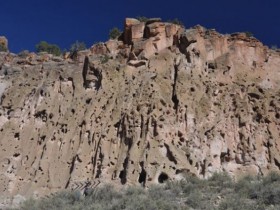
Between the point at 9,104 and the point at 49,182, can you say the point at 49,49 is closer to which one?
the point at 9,104

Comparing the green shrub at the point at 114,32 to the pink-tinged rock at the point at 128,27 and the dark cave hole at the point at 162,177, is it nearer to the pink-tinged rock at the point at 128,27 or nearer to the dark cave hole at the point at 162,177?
the pink-tinged rock at the point at 128,27

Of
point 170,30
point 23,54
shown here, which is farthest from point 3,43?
point 170,30

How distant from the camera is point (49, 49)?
133 ft

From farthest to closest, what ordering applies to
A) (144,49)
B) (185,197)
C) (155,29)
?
(155,29), (144,49), (185,197)

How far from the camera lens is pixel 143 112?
82.2 feet

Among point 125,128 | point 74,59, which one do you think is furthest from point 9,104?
point 125,128

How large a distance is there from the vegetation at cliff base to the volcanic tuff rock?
1.76m

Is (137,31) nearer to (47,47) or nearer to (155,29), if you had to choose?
(155,29)

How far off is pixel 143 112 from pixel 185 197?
6.97 meters

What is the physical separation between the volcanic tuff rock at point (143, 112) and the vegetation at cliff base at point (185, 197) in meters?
1.76

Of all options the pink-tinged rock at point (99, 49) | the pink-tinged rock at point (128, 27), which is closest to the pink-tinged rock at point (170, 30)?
the pink-tinged rock at point (128, 27)

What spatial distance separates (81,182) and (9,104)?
8233 millimetres

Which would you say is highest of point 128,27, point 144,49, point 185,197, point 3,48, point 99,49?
point 3,48

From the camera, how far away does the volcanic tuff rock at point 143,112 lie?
2412cm
